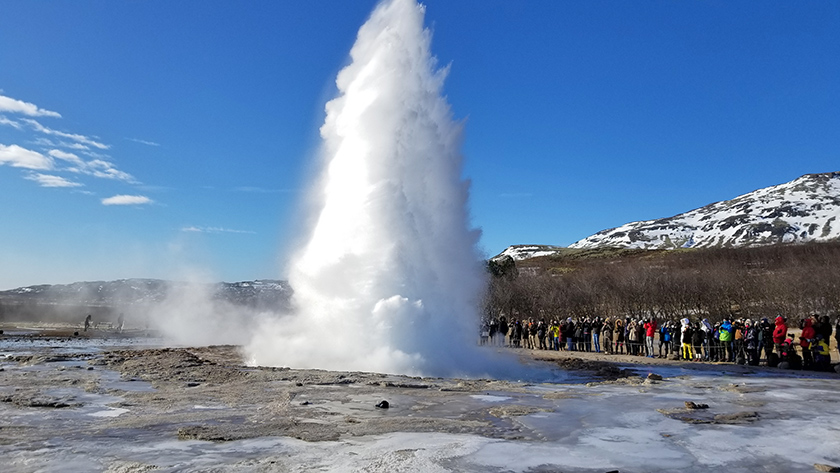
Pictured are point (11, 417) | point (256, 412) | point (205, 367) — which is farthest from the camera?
point (205, 367)

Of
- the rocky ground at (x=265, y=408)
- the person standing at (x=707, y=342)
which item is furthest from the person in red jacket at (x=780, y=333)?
the rocky ground at (x=265, y=408)

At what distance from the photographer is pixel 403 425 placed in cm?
793

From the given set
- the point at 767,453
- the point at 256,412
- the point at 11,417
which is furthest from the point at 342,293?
the point at 767,453

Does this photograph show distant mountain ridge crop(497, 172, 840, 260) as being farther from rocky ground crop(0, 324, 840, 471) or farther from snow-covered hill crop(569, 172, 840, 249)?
rocky ground crop(0, 324, 840, 471)

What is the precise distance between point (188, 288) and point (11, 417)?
4614 cm

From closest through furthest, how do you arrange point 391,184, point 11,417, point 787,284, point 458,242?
point 11,417 → point 391,184 → point 458,242 → point 787,284

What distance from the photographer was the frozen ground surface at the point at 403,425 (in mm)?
6020

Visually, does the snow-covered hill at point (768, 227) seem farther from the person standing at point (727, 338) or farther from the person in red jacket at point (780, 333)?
the person in red jacket at point (780, 333)

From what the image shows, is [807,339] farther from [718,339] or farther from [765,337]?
[718,339]

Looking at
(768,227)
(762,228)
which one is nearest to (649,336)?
(762,228)

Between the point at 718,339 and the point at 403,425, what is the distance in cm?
1979

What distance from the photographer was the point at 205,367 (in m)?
15.8

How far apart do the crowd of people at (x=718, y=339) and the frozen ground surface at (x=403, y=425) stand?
18.6 ft

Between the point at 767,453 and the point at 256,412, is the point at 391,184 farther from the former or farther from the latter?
the point at 767,453
